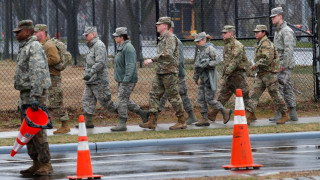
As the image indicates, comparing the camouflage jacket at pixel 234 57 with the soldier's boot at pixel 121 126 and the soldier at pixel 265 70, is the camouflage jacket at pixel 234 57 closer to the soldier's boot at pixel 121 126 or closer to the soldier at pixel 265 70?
the soldier at pixel 265 70

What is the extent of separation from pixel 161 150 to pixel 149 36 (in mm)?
6454

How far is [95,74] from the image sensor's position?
1441 centimetres

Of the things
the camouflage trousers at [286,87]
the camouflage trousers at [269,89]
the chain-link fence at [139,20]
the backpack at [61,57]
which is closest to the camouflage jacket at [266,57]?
the camouflage trousers at [269,89]

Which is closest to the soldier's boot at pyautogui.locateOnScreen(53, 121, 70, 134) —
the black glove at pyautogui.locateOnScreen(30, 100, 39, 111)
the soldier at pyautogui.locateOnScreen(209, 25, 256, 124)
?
the soldier at pyautogui.locateOnScreen(209, 25, 256, 124)

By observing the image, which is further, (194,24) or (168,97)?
(194,24)

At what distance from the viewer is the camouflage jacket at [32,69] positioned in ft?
32.6

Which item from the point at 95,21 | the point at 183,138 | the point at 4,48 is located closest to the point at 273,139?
the point at 183,138

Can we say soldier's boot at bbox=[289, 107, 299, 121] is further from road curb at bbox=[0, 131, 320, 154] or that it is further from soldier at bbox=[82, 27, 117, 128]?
soldier at bbox=[82, 27, 117, 128]

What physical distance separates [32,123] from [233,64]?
19.7ft

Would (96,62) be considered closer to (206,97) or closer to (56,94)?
(56,94)

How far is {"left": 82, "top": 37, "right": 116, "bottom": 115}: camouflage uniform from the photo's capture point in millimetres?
14289

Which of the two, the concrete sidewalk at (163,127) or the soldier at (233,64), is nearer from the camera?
the concrete sidewalk at (163,127)

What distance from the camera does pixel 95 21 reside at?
709 inches

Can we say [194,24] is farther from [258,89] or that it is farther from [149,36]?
[258,89]
